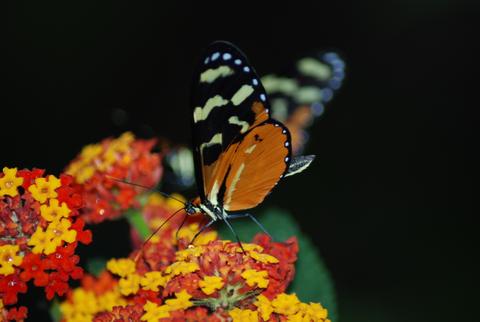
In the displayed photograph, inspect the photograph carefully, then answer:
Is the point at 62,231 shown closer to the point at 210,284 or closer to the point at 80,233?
the point at 80,233

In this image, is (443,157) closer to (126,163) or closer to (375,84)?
(375,84)

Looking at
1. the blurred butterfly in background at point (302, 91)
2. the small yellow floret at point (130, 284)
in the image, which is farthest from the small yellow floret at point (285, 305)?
the blurred butterfly in background at point (302, 91)

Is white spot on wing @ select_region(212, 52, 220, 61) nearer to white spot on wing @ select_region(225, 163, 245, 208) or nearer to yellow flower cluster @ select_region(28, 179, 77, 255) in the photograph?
white spot on wing @ select_region(225, 163, 245, 208)

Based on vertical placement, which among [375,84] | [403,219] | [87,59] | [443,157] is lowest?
[403,219]

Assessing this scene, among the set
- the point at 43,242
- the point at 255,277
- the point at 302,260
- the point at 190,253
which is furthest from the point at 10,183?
the point at 302,260

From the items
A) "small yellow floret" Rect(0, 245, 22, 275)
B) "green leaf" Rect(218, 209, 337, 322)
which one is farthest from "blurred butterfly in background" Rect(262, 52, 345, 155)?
"small yellow floret" Rect(0, 245, 22, 275)

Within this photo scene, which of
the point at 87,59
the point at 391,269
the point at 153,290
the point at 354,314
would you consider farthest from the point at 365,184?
the point at 153,290

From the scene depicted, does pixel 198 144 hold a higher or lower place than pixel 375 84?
lower
